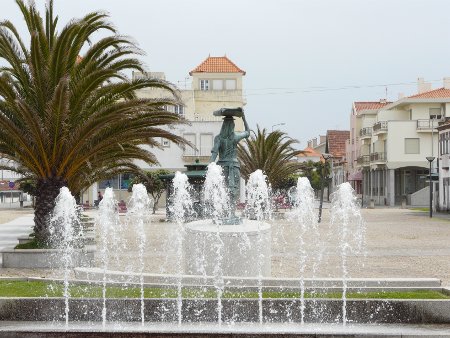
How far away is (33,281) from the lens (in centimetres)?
1180

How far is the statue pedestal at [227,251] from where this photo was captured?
12.4 meters

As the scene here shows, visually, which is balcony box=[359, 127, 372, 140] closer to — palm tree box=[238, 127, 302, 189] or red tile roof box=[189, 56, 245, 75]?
red tile roof box=[189, 56, 245, 75]

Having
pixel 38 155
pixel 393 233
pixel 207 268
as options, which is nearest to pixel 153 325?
pixel 207 268

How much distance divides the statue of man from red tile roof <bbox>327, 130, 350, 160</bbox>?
9548 centimetres

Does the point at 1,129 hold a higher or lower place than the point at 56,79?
lower

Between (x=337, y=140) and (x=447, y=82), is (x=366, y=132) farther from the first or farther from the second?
(x=337, y=140)

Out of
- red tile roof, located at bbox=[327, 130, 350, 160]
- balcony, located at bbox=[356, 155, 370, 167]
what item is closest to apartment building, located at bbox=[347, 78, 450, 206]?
balcony, located at bbox=[356, 155, 370, 167]

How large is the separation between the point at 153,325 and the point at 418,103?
Answer: 197 feet

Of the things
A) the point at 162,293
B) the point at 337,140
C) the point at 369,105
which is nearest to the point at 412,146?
the point at 369,105

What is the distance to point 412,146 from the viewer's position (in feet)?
215

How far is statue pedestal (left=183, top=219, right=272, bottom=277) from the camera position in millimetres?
12414

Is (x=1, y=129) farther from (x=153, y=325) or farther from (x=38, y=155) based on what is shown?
(x=153, y=325)

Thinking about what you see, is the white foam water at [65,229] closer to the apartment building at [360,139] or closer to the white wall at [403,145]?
the white wall at [403,145]

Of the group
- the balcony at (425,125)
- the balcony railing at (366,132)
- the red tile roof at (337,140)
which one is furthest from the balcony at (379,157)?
the red tile roof at (337,140)
